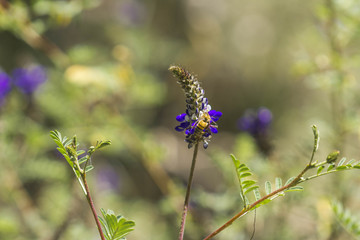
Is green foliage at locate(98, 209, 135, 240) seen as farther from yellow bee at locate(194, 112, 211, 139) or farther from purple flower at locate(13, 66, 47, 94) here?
purple flower at locate(13, 66, 47, 94)

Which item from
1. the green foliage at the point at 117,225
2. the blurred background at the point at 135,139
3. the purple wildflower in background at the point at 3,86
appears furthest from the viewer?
the purple wildflower in background at the point at 3,86

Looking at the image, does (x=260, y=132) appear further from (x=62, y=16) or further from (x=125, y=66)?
(x=62, y=16)

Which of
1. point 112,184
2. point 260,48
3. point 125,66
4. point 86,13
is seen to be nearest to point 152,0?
point 86,13

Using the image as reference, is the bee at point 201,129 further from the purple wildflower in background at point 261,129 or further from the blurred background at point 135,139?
the purple wildflower in background at point 261,129

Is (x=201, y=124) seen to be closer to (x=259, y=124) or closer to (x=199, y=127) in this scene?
(x=199, y=127)

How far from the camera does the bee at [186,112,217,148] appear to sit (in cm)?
95

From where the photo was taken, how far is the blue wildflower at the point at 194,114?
0.93 meters

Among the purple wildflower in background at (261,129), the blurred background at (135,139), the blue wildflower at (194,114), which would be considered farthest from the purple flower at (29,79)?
the blue wildflower at (194,114)

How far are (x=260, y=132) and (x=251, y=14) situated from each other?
4993mm

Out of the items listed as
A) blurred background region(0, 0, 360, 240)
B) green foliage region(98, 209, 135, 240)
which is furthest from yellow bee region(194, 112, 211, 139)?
blurred background region(0, 0, 360, 240)

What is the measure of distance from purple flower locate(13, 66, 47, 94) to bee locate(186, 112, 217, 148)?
1.88 meters

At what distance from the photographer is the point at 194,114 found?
0.98 meters

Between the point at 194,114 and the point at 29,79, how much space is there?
187 cm

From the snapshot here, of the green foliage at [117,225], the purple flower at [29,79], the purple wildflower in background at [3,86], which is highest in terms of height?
the purple flower at [29,79]
